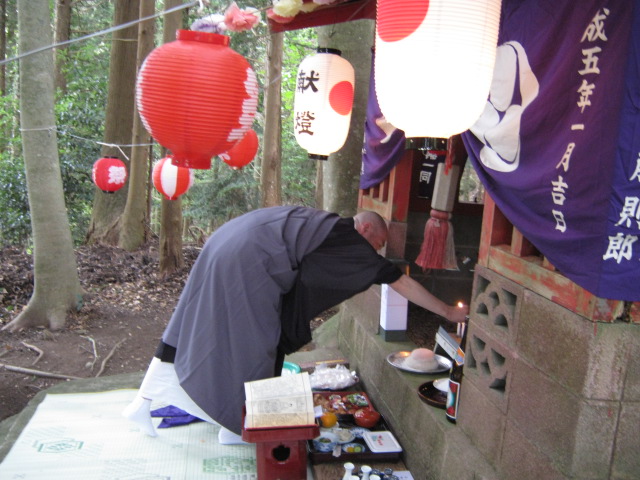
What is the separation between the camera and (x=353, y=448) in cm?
385

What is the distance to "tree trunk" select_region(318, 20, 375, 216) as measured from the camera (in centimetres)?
716

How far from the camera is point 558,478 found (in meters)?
2.29

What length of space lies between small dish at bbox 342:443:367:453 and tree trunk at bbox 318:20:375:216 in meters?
3.83

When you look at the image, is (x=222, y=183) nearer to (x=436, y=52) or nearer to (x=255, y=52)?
(x=255, y=52)

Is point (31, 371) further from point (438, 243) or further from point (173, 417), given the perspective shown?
point (438, 243)

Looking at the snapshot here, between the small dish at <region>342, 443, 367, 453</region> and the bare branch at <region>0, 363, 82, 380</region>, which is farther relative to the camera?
the bare branch at <region>0, 363, 82, 380</region>

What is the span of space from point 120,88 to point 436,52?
499 inches

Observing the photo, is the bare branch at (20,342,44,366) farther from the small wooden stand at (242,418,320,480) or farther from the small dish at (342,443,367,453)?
the small dish at (342,443,367,453)

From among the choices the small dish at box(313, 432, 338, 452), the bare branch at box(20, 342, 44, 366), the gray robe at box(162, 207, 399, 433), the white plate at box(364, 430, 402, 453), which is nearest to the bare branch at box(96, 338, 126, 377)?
the bare branch at box(20, 342, 44, 366)

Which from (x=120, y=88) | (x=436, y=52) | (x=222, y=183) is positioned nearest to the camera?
(x=436, y=52)

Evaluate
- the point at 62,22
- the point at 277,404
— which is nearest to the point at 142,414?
the point at 277,404

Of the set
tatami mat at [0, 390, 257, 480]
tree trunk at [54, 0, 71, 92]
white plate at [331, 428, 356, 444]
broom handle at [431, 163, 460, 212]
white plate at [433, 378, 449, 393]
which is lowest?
tatami mat at [0, 390, 257, 480]

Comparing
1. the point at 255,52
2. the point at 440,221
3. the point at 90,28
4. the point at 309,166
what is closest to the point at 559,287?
the point at 440,221

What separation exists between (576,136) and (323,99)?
357 centimetres
